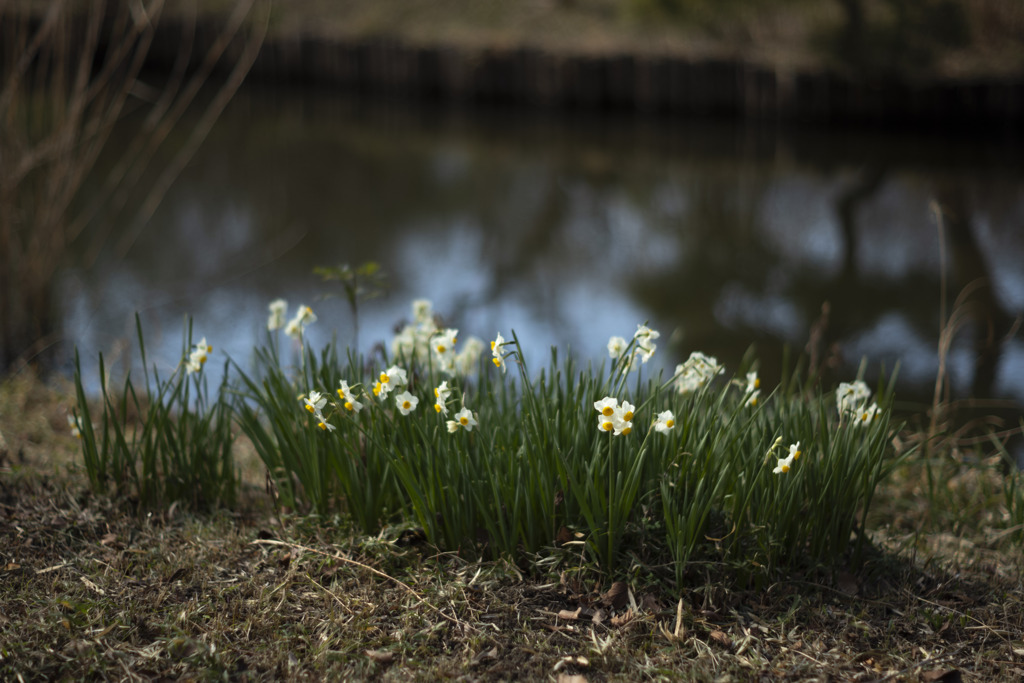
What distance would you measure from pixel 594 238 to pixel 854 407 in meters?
4.62

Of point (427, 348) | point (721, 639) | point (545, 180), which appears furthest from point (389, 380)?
point (545, 180)

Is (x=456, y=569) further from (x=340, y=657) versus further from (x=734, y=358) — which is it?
(x=734, y=358)

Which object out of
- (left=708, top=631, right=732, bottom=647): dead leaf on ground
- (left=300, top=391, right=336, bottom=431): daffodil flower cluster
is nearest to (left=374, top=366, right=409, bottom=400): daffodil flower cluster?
(left=300, top=391, right=336, bottom=431): daffodil flower cluster

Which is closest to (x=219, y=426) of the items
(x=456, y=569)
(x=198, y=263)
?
(x=456, y=569)

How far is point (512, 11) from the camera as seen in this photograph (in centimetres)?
1366

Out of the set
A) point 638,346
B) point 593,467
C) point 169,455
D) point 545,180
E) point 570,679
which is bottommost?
point 570,679

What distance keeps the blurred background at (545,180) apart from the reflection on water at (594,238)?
3 centimetres

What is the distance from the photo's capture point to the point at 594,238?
697 cm

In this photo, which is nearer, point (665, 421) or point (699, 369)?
point (665, 421)

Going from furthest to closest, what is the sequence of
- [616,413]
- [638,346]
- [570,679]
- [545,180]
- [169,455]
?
1. [545,180]
2. [169,455]
3. [638,346]
4. [616,413]
5. [570,679]

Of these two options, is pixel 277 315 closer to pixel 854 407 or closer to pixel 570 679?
pixel 570 679

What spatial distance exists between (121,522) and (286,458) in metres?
0.48

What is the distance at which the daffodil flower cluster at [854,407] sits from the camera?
7.45ft

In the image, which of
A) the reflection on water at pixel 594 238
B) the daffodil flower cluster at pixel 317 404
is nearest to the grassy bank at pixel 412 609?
the daffodil flower cluster at pixel 317 404
